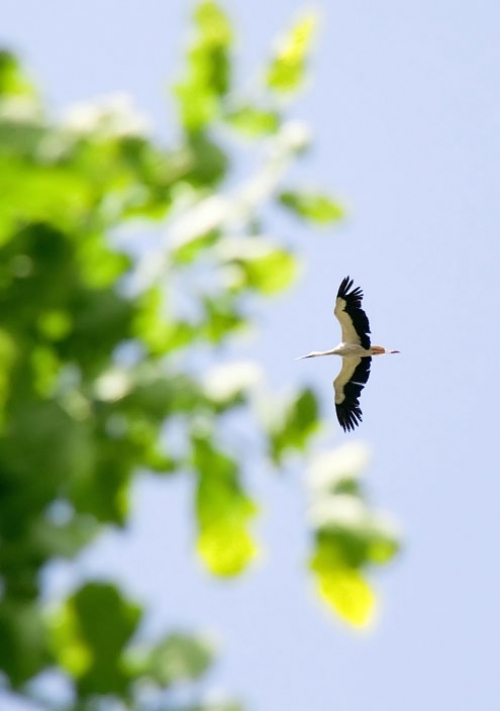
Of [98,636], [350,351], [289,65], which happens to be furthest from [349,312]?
A: [98,636]

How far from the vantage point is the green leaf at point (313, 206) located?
276 cm

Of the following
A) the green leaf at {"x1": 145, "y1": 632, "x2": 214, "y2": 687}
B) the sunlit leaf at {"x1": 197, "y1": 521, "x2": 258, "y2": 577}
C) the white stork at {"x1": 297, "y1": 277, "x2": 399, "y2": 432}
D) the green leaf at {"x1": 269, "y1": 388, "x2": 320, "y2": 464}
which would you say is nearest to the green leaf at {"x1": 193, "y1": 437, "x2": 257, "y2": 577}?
the sunlit leaf at {"x1": 197, "y1": 521, "x2": 258, "y2": 577}

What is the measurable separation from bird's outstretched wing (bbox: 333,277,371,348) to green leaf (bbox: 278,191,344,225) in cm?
1193

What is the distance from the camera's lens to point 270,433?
2.36m

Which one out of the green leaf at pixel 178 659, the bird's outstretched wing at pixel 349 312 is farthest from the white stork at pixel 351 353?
the green leaf at pixel 178 659

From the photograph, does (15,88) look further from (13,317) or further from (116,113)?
(13,317)

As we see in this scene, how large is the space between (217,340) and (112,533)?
614mm

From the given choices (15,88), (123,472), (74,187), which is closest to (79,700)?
(123,472)

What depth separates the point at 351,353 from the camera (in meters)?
14.2

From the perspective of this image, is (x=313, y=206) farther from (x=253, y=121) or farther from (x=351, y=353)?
(x=351, y=353)

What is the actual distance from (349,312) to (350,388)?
117 centimetres

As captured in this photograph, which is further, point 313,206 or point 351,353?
point 351,353

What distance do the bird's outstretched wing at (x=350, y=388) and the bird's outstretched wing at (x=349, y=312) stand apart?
0.45m

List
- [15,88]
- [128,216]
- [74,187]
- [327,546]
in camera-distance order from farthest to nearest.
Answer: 1. [128,216]
2. [15,88]
3. [327,546]
4. [74,187]
